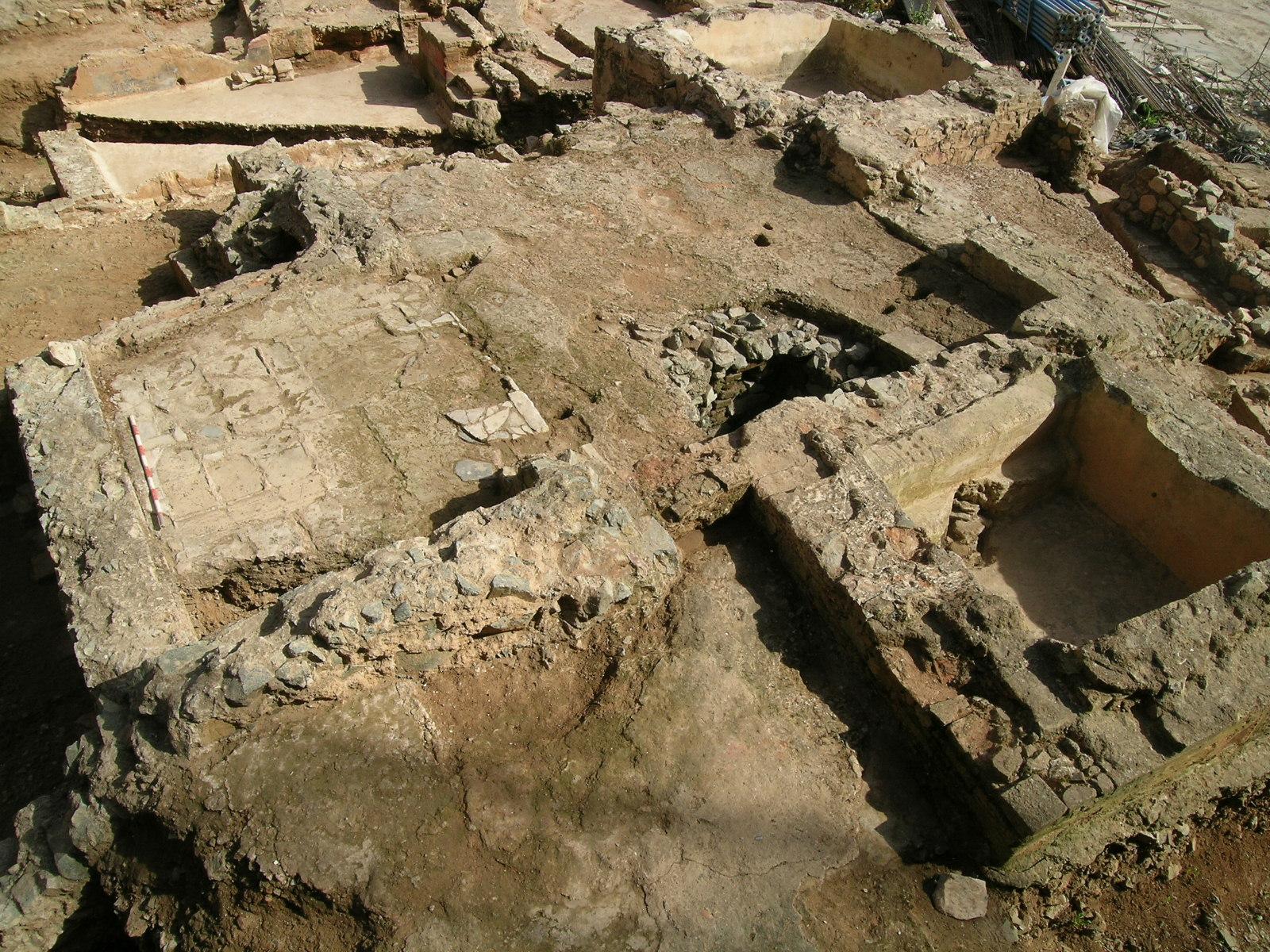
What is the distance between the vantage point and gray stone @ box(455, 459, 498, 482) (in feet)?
14.6

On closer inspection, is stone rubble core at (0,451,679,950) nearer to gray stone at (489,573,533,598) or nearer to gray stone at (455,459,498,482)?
gray stone at (489,573,533,598)

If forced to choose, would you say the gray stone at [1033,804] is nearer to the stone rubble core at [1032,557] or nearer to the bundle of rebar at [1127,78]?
the stone rubble core at [1032,557]

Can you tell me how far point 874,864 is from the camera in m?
3.38

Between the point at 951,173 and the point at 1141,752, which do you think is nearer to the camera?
the point at 1141,752

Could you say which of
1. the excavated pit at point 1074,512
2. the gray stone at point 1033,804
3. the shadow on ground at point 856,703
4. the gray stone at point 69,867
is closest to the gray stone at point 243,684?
the gray stone at point 69,867

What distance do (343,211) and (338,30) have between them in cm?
553

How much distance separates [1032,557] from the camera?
4934 millimetres

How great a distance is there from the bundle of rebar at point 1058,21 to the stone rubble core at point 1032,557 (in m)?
9.35

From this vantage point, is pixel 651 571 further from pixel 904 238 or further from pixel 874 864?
pixel 904 238

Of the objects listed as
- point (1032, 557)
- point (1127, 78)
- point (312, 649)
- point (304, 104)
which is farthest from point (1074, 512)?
point (1127, 78)

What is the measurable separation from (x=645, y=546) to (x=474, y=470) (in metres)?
1.11

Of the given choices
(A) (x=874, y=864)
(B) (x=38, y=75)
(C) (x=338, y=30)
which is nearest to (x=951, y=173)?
(A) (x=874, y=864)

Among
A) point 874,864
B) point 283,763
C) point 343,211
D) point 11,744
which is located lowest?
point 11,744

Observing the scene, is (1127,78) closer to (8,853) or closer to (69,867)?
(69,867)
